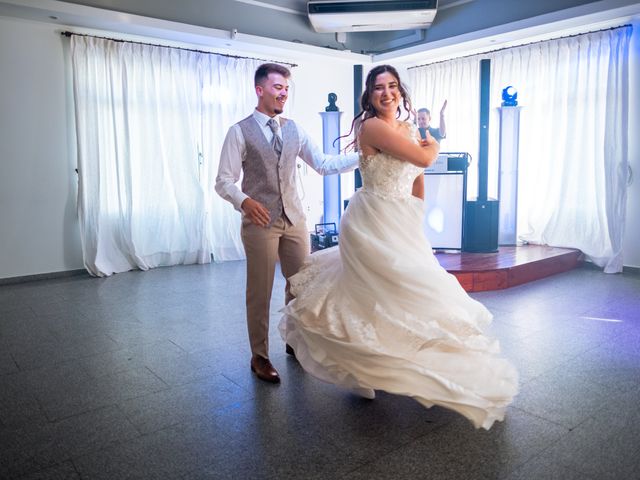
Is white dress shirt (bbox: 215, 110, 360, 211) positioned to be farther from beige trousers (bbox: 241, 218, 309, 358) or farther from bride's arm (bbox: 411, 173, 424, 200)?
Result: bride's arm (bbox: 411, 173, 424, 200)

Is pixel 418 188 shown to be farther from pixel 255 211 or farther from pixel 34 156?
pixel 34 156

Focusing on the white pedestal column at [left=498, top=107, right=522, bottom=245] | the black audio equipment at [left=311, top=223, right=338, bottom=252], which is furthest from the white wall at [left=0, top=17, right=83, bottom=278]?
the white pedestal column at [left=498, top=107, right=522, bottom=245]

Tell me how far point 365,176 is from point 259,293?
0.84 meters

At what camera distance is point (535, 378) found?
2.74 metres

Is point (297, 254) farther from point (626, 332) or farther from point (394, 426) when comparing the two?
point (626, 332)

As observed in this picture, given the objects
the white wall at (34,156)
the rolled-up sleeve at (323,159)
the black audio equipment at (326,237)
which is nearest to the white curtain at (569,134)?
the black audio equipment at (326,237)

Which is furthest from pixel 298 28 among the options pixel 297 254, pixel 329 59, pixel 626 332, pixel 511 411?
pixel 511 411

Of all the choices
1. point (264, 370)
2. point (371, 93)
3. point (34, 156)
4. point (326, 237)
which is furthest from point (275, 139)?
point (34, 156)

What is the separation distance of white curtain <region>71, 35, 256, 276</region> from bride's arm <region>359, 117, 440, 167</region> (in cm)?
425

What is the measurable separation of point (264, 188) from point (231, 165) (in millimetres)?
203

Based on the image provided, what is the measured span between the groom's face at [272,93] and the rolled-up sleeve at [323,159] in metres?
0.22

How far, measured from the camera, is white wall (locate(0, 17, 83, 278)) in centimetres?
522

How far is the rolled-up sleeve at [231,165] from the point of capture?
2572 mm

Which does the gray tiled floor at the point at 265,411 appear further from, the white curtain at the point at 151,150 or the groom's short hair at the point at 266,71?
Answer: the white curtain at the point at 151,150
